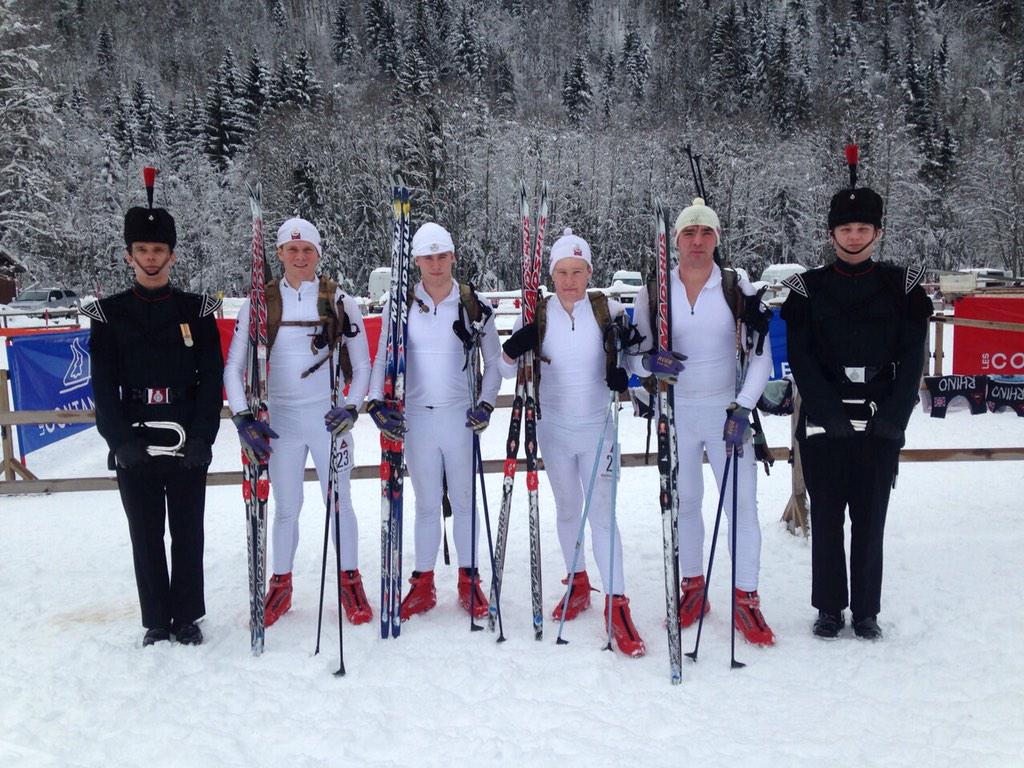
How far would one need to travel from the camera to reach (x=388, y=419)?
3400 millimetres

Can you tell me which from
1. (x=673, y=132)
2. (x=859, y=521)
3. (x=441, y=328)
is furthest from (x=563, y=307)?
(x=673, y=132)

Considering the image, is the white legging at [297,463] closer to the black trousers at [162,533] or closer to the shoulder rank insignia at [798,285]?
the black trousers at [162,533]

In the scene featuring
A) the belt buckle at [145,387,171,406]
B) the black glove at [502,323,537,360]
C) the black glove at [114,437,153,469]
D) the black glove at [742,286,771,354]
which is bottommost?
the black glove at [114,437,153,469]

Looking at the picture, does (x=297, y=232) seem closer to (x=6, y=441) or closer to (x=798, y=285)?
(x=798, y=285)

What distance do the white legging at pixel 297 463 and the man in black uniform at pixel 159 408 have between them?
0.34 metres

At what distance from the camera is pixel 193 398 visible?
3.45 metres

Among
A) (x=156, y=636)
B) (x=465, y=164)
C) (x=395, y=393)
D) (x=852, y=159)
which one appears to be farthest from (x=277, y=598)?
(x=465, y=164)

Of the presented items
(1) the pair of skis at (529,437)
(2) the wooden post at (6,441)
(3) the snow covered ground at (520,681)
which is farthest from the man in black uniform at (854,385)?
(2) the wooden post at (6,441)

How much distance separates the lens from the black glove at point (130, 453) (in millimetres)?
3234

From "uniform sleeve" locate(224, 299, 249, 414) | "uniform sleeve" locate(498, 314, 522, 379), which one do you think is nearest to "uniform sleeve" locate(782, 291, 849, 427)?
"uniform sleeve" locate(498, 314, 522, 379)

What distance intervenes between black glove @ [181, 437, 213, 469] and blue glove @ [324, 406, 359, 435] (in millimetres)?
588

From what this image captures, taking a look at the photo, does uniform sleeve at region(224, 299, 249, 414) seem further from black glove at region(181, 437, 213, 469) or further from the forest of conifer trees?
the forest of conifer trees

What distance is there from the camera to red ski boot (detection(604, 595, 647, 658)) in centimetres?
328

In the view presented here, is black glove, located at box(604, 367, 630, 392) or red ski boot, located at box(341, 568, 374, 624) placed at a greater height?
black glove, located at box(604, 367, 630, 392)
